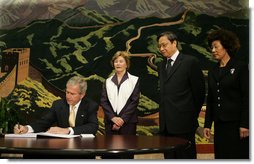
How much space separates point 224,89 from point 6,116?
2289 mm

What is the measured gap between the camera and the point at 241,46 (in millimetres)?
3951

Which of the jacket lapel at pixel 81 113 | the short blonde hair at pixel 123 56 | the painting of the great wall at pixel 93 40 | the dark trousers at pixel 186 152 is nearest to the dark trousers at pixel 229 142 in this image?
the dark trousers at pixel 186 152

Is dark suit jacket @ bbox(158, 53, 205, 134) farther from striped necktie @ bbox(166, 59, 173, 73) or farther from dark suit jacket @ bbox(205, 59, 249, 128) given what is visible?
dark suit jacket @ bbox(205, 59, 249, 128)

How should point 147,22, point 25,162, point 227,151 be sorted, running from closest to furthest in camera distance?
1. point 227,151
2. point 25,162
3. point 147,22

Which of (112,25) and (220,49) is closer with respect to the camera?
(220,49)

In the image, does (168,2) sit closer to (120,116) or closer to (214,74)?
(214,74)

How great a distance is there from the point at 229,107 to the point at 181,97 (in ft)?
1.64

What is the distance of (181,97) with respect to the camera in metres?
3.81

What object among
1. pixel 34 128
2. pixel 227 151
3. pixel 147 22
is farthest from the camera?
pixel 147 22

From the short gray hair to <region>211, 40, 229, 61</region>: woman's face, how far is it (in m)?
1.44

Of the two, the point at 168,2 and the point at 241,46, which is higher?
the point at 168,2

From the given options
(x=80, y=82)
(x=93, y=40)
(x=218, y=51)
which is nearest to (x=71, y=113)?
(x=80, y=82)

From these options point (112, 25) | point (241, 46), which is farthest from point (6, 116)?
point (241, 46)

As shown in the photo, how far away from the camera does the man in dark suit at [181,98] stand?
3771 mm
